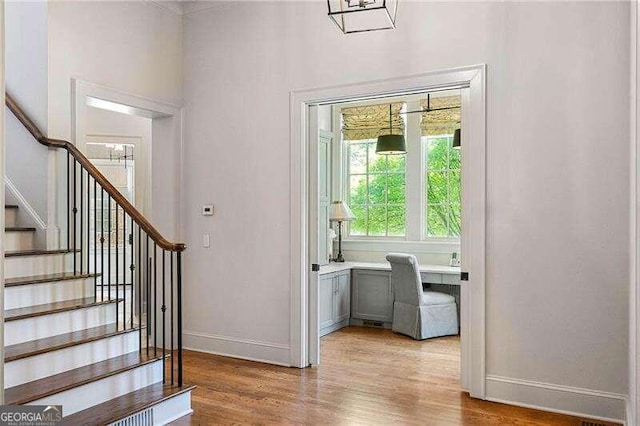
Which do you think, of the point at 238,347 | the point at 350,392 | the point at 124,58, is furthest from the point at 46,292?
the point at 350,392

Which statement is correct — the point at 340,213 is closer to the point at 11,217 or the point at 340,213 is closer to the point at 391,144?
the point at 391,144

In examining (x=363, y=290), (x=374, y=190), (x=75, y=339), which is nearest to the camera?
(x=75, y=339)

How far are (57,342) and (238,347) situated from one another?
1788 millimetres

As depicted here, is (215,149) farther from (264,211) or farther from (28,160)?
(28,160)

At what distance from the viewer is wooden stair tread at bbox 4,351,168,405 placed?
2.68 metres

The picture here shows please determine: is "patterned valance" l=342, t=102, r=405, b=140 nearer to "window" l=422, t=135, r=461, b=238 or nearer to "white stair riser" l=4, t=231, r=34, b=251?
"window" l=422, t=135, r=461, b=238

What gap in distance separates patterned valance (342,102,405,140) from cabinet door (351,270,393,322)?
1866 mm

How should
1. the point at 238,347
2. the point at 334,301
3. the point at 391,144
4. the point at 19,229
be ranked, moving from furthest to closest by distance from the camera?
the point at 391,144, the point at 334,301, the point at 238,347, the point at 19,229

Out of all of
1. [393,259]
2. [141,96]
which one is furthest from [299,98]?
[393,259]

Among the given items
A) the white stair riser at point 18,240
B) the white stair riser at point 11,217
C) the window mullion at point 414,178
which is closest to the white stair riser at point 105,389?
the white stair riser at point 18,240

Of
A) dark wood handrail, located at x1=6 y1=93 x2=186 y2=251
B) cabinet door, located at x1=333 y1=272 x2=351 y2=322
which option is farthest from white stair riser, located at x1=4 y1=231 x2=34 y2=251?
cabinet door, located at x1=333 y1=272 x2=351 y2=322

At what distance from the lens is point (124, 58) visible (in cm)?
444

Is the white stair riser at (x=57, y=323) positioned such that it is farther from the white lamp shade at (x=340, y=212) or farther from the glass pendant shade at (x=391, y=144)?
the glass pendant shade at (x=391, y=144)

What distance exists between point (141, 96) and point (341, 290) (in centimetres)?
307
